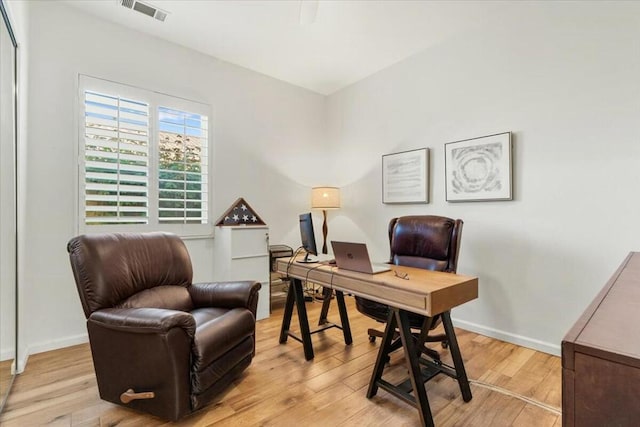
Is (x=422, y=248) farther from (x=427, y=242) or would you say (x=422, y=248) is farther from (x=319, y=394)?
(x=319, y=394)

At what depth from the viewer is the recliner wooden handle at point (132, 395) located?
160 cm

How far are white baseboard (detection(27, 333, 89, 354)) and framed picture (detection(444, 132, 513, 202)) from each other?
11.9 feet

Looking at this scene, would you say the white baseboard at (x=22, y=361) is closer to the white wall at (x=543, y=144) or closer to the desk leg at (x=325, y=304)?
the desk leg at (x=325, y=304)

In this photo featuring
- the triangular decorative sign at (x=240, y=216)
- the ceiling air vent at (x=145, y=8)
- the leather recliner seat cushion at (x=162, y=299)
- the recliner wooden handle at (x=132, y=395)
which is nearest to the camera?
the recliner wooden handle at (x=132, y=395)

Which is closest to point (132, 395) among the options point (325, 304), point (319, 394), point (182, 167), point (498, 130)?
point (319, 394)

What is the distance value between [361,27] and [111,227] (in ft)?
9.83

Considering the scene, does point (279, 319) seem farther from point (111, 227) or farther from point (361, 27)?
point (361, 27)

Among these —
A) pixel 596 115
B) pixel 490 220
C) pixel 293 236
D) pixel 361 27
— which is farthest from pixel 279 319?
pixel 596 115

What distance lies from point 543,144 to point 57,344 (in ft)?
14.2

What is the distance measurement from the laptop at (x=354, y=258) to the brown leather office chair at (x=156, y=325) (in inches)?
26.6

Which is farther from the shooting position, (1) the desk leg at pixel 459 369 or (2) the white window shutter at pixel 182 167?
(2) the white window shutter at pixel 182 167

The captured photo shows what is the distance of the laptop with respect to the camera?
74.4 inches

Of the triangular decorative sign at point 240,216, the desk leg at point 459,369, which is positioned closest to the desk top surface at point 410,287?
the desk leg at point 459,369

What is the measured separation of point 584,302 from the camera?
2275 mm
